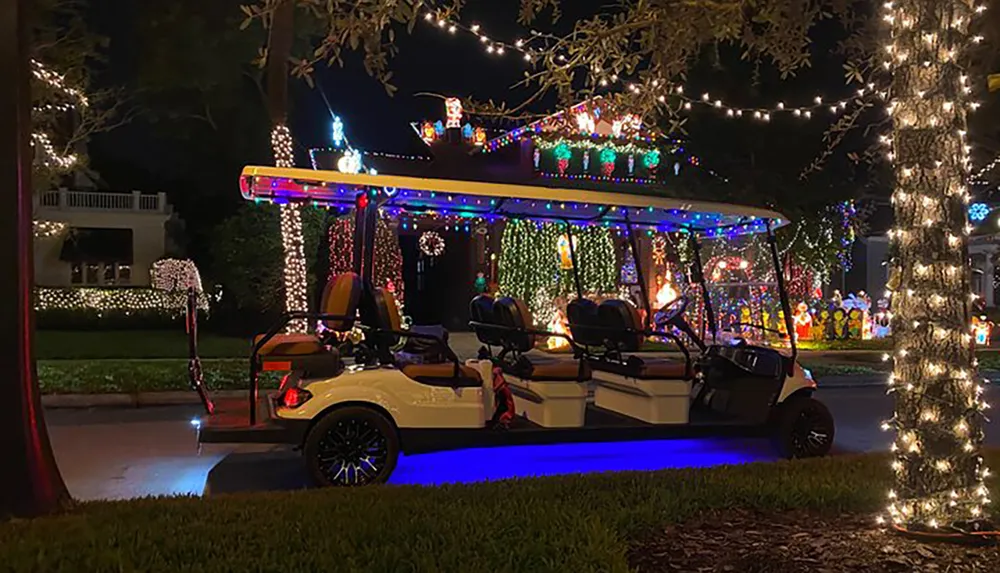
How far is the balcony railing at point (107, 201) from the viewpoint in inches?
1173

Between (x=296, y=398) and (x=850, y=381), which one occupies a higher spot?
(x=296, y=398)

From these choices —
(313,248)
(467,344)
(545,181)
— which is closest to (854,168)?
(545,181)

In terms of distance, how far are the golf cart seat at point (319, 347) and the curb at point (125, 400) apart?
450 centimetres

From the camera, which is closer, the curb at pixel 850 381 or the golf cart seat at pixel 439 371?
the golf cart seat at pixel 439 371

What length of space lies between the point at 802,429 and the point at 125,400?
26.2 ft

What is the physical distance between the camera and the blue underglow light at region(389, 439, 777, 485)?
654 centimetres

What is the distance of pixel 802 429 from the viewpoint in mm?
7035

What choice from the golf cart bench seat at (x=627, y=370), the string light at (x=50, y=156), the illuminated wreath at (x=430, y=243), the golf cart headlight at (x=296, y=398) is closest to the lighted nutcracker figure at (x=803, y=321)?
the illuminated wreath at (x=430, y=243)

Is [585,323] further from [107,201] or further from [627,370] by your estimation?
[107,201]

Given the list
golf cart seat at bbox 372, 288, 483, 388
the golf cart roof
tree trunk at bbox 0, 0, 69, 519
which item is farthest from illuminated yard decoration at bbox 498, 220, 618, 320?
tree trunk at bbox 0, 0, 69, 519

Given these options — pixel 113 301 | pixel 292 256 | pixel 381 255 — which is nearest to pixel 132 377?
pixel 292 256

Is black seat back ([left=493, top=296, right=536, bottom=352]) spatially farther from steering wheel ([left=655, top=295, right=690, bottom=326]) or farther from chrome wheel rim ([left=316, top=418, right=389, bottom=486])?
chrome wheel rim ([left=316, top=418, right=389, bottom=486])

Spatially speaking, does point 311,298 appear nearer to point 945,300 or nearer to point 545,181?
point 545,181

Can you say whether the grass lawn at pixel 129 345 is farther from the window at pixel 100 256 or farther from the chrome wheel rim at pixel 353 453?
the chrome wheel rim at pixel 353 453
